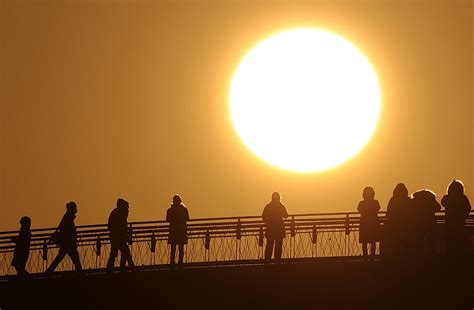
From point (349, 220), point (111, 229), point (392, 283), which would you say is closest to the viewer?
point (392, 283)

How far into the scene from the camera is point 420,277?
94.1ft

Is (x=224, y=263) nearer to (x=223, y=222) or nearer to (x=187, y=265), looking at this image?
(x=187, y=265)

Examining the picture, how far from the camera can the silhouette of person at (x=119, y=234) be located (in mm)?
30312

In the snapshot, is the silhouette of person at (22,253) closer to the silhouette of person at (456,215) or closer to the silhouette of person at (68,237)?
the silhouette of person at (68,237)

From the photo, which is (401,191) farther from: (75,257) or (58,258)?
(58,258)

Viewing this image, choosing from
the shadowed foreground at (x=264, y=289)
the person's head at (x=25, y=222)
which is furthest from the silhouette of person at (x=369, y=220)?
the person's head at (x=25, y=222)

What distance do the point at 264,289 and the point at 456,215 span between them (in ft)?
15.0

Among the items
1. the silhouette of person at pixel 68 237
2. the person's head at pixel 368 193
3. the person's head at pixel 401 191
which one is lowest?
the silhouette of person at pixel 68 237

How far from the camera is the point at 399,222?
29172mm

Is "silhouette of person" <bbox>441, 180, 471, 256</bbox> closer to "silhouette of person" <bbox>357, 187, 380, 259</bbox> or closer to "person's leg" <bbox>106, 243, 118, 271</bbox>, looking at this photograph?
"silhouette of person" <bbox>357, 187, 380, 259</bbox>

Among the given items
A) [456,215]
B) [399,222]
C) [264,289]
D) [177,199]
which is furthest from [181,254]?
[456,215]

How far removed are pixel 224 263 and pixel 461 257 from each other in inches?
238

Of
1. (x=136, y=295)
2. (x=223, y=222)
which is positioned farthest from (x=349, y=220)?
(x=136, y=295)

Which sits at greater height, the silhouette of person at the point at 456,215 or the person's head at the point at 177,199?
the person's head at the point at 177,199
